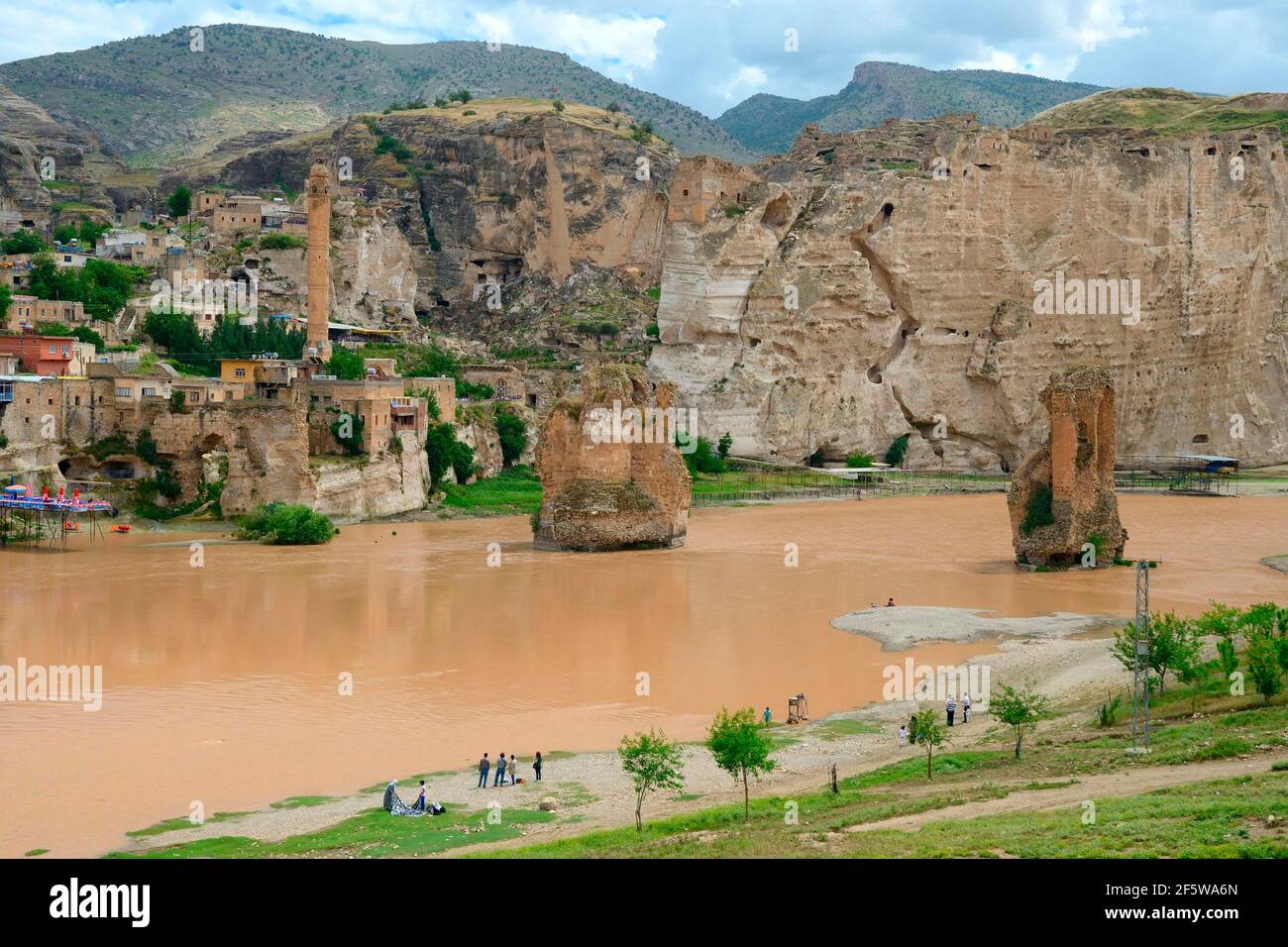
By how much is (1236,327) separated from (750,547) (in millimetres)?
39407

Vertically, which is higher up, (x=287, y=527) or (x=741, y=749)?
(x=287, y=527)

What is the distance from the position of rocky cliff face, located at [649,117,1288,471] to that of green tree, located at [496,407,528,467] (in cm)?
977

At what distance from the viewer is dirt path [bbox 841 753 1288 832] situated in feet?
41.4

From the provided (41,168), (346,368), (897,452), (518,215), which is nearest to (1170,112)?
(897,452)

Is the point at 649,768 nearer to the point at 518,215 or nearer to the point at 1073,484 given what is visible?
the point at 1073,484

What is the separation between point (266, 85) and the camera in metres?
147

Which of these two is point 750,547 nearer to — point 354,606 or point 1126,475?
point 354,606

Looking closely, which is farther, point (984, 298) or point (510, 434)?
point (984, 298)

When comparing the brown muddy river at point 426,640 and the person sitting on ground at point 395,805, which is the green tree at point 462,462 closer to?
the brown muddy river at point 426,640

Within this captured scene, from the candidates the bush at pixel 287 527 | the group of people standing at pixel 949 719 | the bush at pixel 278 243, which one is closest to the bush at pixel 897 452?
the bush at pixel 278 243

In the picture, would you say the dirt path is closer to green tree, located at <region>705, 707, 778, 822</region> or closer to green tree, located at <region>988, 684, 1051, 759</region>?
green tree, located at <region>705, 707, 778, 822</region>

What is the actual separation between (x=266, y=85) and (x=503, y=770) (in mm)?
142173
